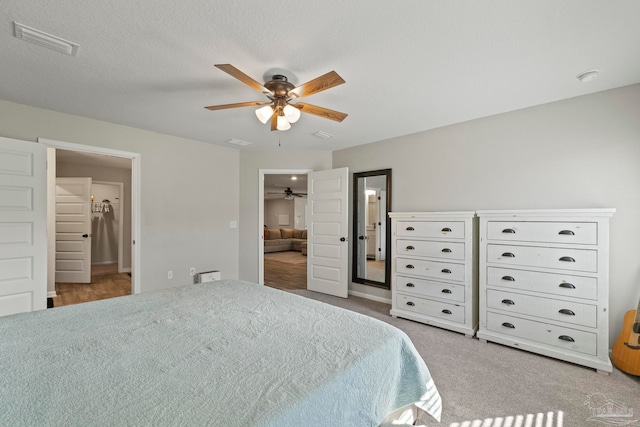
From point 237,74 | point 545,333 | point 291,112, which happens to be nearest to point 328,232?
point 291,112

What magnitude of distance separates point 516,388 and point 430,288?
127 cm

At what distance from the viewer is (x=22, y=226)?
2834 mm

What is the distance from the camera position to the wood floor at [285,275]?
520 cm

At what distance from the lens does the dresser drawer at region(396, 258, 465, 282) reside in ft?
10.2

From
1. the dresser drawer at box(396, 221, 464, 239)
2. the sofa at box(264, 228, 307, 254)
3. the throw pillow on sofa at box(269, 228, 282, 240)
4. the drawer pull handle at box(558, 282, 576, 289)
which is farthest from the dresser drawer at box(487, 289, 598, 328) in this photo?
the throw pillow on sofa at box(269, 228, 282, 240)

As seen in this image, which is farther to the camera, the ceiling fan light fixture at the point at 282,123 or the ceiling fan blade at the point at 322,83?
the ceiling fan light fixture at the point at 282,123

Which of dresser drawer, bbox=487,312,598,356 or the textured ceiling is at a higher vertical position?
the textured ceiling

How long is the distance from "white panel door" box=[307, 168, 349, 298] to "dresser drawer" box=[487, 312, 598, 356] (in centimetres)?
207

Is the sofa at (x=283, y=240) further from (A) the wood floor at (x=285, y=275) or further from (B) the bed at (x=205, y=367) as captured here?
(B) the bed at (x=205, y=367)

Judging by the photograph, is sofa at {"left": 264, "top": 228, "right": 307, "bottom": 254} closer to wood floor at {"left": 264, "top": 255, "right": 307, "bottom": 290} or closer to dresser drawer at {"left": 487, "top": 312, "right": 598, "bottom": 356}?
wood floor at {"left": 264, "top": 255, "right": 307, "bottom": 290}

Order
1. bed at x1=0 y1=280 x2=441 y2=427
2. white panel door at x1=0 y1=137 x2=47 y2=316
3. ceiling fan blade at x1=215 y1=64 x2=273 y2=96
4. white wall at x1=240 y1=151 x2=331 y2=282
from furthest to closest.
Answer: white wall at x1=240 y1=151 x2=331 y2=282, white panel door at x1=0 y1=137 x2=47 y2=316, ceiling fan blade at x1=215 y1=64 x2=273 y2=96, bed at x1=0 y1=280 x2=441 y2=427

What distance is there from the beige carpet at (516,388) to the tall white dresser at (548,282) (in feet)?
0.51

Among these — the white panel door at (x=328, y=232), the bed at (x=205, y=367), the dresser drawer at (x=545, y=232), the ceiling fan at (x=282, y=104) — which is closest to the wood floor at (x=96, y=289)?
the white panel door at (x=328, y=232)

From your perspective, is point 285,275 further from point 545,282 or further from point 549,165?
point 549,165
